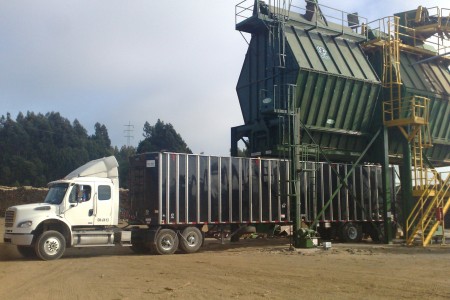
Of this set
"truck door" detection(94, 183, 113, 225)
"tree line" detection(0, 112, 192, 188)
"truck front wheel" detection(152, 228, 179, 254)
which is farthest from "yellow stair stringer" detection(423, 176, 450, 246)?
"tree line" detection(0, 112, 192, 188)

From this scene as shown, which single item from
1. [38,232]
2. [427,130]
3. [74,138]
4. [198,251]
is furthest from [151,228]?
[74,138]

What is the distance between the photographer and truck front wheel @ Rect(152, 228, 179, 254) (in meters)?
17.6

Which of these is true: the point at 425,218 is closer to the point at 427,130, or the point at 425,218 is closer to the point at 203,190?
the point at 427,130

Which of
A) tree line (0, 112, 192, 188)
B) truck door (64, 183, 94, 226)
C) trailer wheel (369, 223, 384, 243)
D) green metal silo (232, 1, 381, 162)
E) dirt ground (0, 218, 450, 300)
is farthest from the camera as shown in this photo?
tree line (0, 112, 192, 188)

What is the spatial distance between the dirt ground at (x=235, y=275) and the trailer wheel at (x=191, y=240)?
1.47 ft

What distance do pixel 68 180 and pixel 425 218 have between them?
1485 cm

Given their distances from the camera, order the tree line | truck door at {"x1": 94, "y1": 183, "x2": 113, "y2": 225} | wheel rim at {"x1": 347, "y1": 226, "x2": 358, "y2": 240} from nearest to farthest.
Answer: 1. truck door at {"x1": 94, "y1": 183, "x2": 113, "y2": 225}
2. wheel rim at {"x1": 347, "y1": 226, "x2": 358, "y2": 240}
3. the tree line

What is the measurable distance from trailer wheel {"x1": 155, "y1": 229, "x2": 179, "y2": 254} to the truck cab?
5.05 ft

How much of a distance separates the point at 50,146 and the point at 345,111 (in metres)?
61.2

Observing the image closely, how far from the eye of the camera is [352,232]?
23406 millimetres

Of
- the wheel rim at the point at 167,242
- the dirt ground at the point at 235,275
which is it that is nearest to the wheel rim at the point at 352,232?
the dirt ground at the point at 235,275

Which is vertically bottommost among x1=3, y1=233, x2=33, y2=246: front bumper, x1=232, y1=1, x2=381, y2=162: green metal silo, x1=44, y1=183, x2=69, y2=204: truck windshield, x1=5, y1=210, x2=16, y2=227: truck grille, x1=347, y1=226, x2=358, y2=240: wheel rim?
x1=347, y1=226, x2=358, y2=240: wheel rim

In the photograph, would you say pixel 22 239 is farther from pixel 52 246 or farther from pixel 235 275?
pixel 235 275

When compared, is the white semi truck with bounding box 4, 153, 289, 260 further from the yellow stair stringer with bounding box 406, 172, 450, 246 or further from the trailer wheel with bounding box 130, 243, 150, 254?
the yellow stair stringer with bounding box 406, 172, 450, 246
